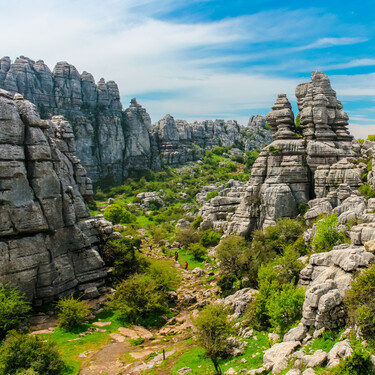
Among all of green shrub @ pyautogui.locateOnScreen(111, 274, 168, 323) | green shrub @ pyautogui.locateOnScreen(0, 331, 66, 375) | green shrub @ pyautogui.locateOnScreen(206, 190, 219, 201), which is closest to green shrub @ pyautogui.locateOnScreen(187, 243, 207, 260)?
green shrub @ pyautogui.locateOnScreen(111, 274, 168, 323)

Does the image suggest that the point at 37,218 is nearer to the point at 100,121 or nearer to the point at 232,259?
the point at 232,259

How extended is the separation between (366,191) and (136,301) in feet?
90.0

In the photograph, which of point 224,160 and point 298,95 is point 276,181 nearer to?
point 298,95

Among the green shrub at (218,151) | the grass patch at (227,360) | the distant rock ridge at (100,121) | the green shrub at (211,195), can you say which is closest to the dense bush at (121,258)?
the grass patch at (227,360)

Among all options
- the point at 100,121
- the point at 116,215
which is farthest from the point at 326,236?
the point at 100,121

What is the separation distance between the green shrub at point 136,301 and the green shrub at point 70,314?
132 inches

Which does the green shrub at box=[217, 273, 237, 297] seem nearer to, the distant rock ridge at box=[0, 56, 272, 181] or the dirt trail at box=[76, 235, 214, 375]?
the dirt trail at box=[76, 235, 214, 375]

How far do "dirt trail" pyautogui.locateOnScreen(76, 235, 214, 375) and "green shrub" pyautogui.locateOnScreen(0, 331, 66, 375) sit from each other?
77.2 inches

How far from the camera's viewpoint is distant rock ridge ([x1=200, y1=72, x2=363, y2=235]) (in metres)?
43.7

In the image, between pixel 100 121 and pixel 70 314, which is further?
pixel 100 121

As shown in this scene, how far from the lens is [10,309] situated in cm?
2472

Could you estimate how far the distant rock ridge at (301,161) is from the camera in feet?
143

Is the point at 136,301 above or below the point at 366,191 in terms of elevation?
below

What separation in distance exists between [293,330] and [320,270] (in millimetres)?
5647
